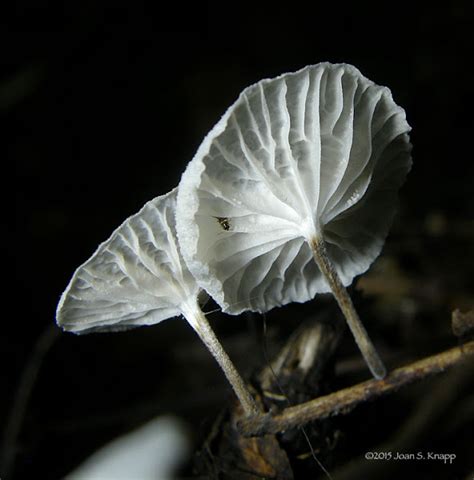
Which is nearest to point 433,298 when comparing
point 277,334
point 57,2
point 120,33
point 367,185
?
point 277,334

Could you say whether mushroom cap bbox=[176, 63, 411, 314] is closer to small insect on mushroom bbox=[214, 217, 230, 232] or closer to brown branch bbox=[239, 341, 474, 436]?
small insect on mushroom bbox=[214, 217, 230, 232]

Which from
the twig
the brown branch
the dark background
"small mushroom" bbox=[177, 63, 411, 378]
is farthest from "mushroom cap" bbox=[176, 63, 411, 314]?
the twig

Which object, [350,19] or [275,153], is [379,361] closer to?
[275,153]

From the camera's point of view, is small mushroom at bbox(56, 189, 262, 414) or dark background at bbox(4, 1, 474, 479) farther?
dark background at bbox(4, 1, 474, 479)

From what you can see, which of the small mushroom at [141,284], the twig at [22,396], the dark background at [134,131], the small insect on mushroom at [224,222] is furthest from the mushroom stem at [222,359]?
the twig at [22,396]

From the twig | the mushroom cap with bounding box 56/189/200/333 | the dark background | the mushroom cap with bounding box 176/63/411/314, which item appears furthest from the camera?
the dark background

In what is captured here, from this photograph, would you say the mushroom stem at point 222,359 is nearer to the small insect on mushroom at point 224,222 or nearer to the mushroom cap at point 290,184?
the mushroom cap at point 290,184
